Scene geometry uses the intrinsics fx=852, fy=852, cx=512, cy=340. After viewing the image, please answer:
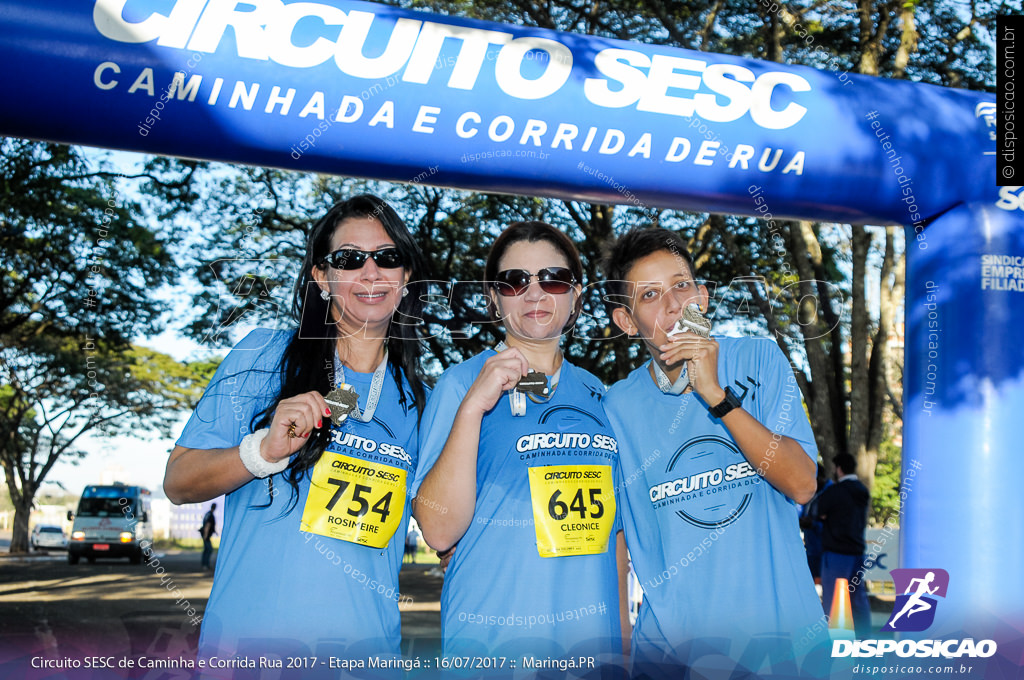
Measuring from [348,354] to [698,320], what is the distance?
1.10m

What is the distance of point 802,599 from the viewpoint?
2.60 m

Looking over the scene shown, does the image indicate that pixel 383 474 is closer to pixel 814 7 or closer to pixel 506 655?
pixel 506 655

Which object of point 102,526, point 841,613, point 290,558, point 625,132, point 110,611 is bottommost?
point 110,611

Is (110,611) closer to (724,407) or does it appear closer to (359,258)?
(359,258)

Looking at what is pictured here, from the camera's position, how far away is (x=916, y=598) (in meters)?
3.45

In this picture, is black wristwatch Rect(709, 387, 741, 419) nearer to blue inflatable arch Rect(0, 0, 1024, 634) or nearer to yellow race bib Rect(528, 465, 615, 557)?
yellow race bib Rect(528, 465, 615, 557)

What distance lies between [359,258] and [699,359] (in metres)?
1.09

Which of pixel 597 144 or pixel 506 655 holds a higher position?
pixel 597 144

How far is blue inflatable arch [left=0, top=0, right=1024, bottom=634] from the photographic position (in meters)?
2.99

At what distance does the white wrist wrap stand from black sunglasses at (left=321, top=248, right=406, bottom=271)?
1.93 ft

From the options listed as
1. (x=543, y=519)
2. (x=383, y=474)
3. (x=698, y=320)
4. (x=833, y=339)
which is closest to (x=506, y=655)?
(x=543, y=519)

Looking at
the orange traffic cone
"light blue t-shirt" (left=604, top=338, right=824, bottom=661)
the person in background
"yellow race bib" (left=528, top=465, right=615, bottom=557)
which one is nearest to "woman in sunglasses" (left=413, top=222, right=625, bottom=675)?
"yellow race bib" (left=528, top=465, right=615, bottom=557)

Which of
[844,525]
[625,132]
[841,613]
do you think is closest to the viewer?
[625,132]

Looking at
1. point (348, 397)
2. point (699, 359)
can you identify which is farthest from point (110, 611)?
point (699, 359)
